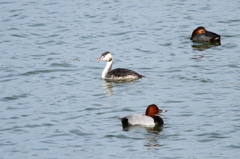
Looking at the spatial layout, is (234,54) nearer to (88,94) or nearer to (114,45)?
(114,45)

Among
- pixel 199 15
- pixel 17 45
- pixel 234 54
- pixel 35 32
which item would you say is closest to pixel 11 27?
pixel 35 32

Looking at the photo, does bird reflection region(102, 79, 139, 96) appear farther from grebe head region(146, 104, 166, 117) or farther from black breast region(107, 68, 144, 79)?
grebe head region(146, 104, 166, 117)

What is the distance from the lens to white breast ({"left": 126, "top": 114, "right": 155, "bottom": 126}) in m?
13.6

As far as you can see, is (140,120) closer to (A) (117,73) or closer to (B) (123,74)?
(B) (123,74)

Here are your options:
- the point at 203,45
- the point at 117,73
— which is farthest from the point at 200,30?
the point at 117,73

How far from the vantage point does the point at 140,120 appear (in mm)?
13703

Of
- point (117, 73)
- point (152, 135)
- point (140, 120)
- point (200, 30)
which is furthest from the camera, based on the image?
point (200, 30)

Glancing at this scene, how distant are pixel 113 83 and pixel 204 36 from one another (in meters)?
6.51

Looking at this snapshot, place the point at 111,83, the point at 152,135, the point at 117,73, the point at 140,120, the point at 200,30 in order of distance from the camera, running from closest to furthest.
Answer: the point at 152,135, the point at 140,120, the point at 111,83, the point at 117,73, the point at 200,30

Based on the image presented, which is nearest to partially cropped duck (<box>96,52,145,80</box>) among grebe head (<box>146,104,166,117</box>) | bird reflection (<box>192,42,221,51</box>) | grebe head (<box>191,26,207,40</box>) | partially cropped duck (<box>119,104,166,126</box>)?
grebe head (<box>146,104,166,117</box>)

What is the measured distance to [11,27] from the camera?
2694cm

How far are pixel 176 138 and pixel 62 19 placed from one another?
54.8ft

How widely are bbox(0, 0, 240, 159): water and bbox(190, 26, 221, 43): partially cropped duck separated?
0.58m

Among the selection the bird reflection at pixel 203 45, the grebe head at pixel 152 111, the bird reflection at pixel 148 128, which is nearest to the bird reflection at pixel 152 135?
the bird reflection at pixel 148 128
